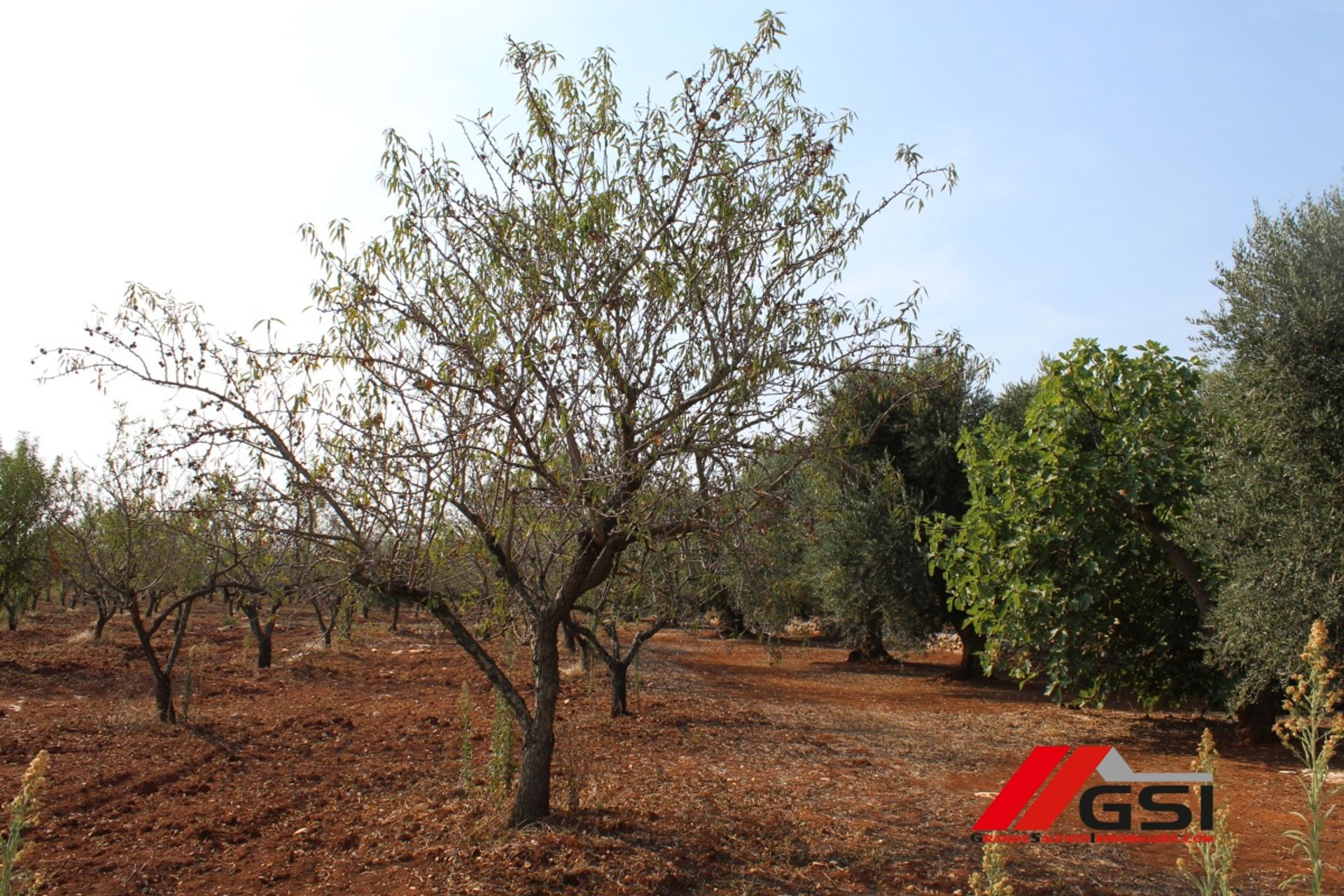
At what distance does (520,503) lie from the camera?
575 cm

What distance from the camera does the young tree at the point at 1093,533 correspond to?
33.2 ft

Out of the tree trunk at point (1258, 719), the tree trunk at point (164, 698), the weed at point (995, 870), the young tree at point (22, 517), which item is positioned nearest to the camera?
the weed at point (995, 870)

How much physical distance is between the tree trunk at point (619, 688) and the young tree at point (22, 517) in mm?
16091

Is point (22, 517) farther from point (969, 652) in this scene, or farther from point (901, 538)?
point (969, 652)

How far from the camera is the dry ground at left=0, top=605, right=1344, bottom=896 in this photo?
217 inches

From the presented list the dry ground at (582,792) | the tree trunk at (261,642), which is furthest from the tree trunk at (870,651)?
the tree trunk at (261,642)

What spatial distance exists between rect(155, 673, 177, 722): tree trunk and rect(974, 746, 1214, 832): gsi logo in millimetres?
9234

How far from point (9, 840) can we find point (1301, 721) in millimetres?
3827

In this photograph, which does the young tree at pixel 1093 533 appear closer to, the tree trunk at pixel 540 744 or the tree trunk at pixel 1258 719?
the tree trunk at pixel 1258 719

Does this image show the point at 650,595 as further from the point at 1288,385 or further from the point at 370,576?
the point at 1288,385

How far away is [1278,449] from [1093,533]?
2.17m

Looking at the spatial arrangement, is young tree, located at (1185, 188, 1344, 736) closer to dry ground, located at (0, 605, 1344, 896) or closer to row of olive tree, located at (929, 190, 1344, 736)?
row of olive tree, located at (929, 190, 1344, 736)

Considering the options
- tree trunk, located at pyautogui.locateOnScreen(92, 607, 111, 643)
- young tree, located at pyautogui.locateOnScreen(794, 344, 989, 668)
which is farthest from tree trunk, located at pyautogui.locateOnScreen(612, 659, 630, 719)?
tree trunk, located at pyautogui.locateOnScreen(92, 607, 111, 643)

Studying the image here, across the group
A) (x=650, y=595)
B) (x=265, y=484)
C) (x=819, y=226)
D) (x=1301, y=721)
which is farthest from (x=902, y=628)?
(x=1301, y=721)
